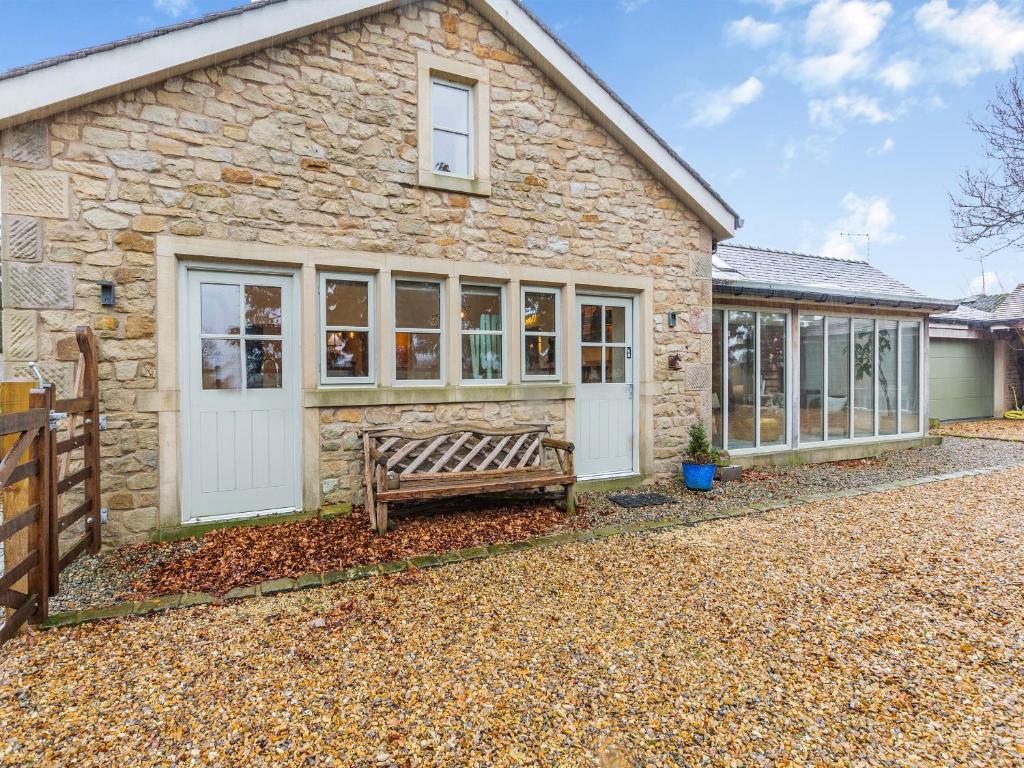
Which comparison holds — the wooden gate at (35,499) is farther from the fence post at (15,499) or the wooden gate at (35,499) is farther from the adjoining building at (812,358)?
the adjoining building at (812,358)

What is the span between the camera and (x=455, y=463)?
5.18 metres

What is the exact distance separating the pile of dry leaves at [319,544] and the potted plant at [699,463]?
201 cm

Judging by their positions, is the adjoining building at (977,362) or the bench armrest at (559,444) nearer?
the bench armrest at (559,444)

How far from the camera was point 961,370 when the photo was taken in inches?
571

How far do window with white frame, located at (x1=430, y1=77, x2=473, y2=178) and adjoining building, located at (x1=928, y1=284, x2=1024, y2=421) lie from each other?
14.4 meters

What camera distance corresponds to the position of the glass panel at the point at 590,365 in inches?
239

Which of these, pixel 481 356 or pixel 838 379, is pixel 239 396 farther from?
pixel 838 379

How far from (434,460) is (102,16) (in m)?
10.9

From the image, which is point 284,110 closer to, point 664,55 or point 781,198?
point 664,55

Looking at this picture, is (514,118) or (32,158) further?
(514,118)

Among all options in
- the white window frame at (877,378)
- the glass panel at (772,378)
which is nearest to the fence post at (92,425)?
the glass panel at (772,378)

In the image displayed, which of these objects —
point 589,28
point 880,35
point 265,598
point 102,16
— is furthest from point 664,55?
point 265,598

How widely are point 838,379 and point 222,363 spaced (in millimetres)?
9146

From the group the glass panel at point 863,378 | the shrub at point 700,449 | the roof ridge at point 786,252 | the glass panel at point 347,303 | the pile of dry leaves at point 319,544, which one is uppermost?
the roof ridge at point 786,252
